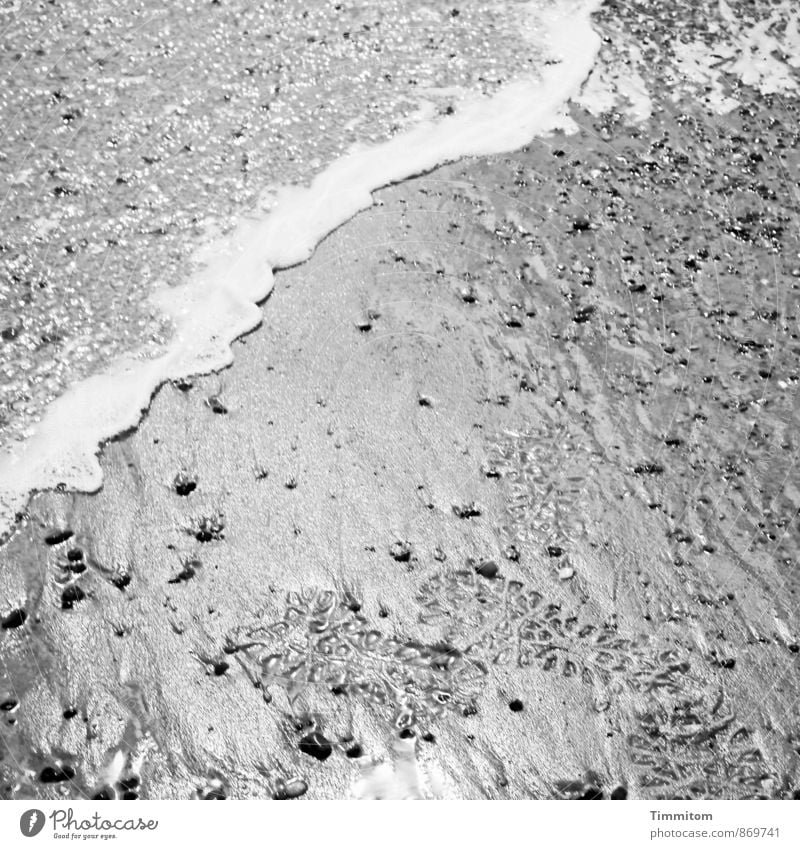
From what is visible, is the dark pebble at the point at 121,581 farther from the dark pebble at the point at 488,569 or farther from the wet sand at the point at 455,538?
the dark pebble at the point at 488,569

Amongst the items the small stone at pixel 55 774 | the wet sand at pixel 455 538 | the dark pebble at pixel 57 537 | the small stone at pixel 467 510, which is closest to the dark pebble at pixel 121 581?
the wet sand at pixel 455 538

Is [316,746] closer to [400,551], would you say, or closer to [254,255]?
[400,551]

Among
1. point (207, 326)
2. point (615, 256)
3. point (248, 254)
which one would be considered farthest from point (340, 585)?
point (615, 256)

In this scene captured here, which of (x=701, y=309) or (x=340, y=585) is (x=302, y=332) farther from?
(x=701, y=309)

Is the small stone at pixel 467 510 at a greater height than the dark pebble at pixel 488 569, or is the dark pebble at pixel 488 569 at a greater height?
the small stone at pixel 467 510

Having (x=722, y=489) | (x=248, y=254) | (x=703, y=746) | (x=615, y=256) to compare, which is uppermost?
(x=248, y=254)
